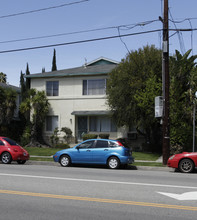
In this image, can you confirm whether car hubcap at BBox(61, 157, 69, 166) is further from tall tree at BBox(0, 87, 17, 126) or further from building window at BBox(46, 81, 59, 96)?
tall tree at BBox(0, 87, 17, 126)

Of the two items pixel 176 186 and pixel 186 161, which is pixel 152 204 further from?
pixel 186 161

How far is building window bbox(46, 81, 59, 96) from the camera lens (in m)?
28.8

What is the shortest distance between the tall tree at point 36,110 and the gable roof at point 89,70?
189cm

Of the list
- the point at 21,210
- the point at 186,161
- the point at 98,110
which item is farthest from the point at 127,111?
the point at 21,210

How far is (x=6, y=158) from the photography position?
16453 mm

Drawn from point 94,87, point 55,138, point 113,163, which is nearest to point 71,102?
point 94,87

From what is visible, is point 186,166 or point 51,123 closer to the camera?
point 186,166

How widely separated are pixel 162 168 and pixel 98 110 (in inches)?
498

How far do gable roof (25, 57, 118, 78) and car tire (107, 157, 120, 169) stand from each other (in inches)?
497

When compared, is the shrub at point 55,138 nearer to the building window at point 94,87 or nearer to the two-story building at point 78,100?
the two-story building at point 78,100

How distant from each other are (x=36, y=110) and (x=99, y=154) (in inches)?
533

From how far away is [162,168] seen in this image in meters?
15.4

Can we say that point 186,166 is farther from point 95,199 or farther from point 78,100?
point 78,100

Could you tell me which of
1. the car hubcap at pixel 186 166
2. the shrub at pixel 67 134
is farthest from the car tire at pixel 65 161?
the shrub at pixel 67 134
